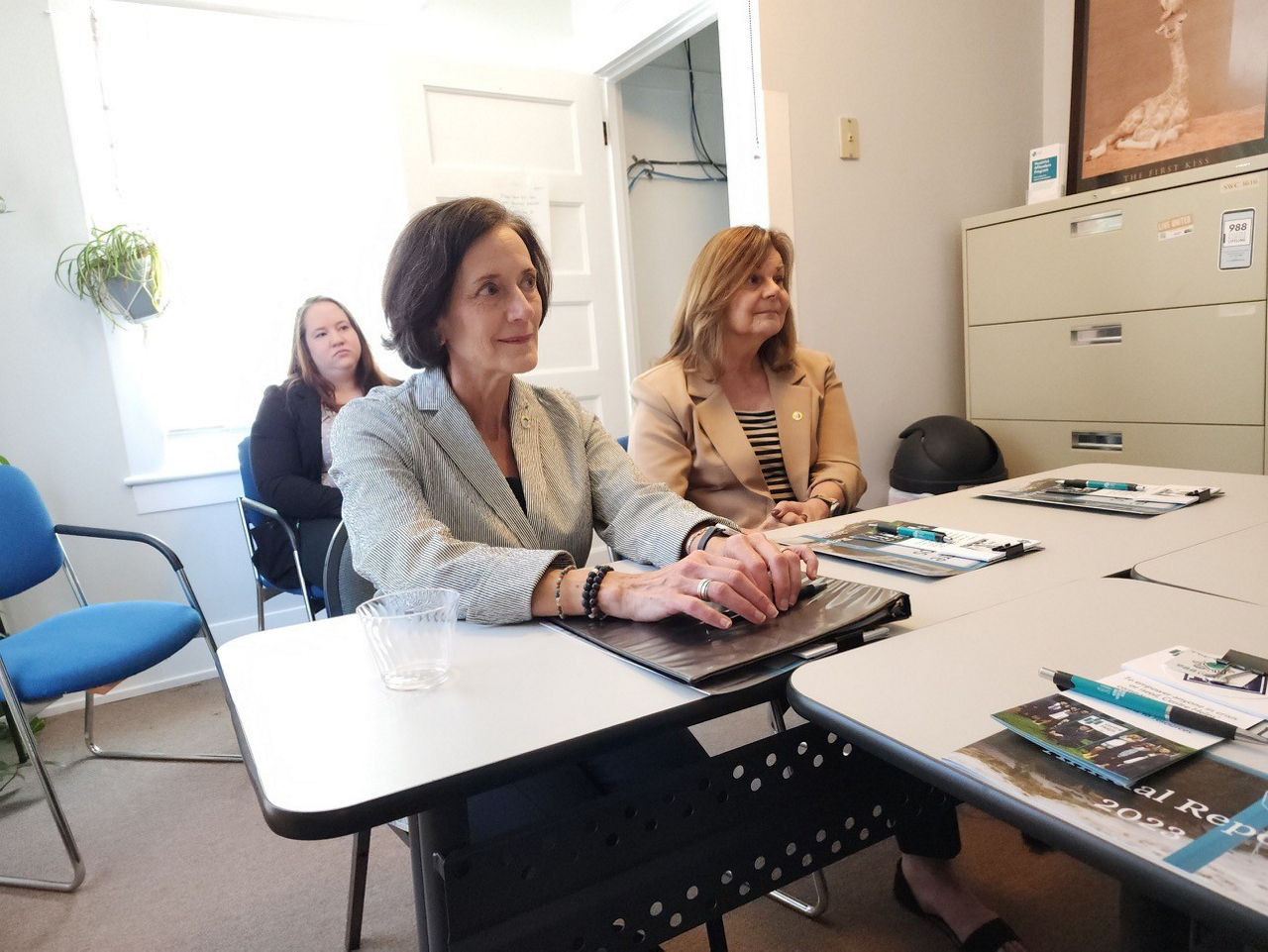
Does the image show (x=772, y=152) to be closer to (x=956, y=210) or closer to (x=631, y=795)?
(x=956, y=210)

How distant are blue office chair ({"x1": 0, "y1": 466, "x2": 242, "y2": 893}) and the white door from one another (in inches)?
62.2

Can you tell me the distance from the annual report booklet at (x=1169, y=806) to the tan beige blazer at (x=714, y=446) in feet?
4.50

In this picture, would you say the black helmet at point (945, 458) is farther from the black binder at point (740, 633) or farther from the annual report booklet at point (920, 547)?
the black binder at point (740, 633)

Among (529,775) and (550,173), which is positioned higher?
(550,173)

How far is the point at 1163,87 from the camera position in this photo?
2.92 m

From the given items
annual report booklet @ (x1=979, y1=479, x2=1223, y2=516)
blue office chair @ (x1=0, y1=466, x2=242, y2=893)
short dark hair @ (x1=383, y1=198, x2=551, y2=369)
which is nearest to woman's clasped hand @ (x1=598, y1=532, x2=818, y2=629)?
short dark hair @ (x1=383, y1=198, x2=551, y2=369)

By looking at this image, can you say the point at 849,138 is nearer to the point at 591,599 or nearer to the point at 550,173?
the point at 550,173

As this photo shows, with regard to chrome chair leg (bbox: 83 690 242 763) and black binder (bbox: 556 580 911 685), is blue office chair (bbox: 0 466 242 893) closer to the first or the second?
chrome chair leg (bbox: 83 690 242 763)

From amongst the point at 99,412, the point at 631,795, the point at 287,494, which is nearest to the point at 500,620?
the point at 631,795

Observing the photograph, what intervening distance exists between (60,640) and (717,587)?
74.1 inches

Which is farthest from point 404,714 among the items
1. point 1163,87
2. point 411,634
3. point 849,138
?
point 1163,87

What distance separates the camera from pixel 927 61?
3.14m

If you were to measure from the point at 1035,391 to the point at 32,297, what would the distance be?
136 inches

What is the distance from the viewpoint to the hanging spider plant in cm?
275
